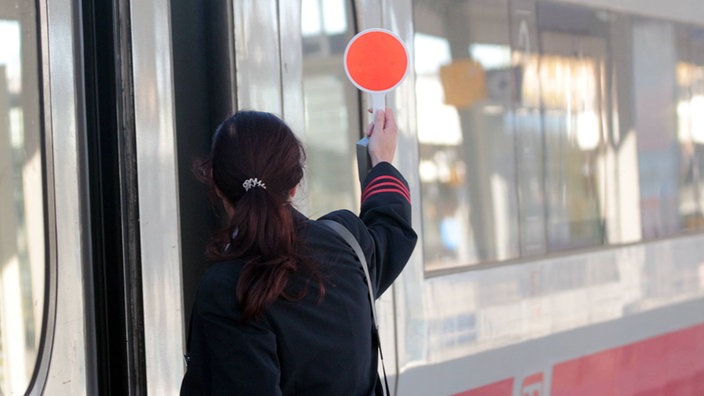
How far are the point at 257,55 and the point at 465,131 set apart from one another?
0.91m

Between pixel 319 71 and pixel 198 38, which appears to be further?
pixel 319 71

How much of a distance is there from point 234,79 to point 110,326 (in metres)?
0.64

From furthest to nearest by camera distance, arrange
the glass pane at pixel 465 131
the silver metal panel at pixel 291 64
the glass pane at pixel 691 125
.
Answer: the glass pane at pixel 691 125 → the glass pane at pixel 465 131 → the silver metal panel at pixel 291 64

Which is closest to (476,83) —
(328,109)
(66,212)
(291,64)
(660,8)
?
(328,109)

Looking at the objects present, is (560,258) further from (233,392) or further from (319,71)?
(233,392)

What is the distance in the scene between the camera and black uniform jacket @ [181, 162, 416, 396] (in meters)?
1.69

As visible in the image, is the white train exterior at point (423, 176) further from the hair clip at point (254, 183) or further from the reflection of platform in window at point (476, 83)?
the hair clip at point (254, 183)

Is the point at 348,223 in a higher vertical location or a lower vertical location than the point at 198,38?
lower

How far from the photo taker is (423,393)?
9.23 feet

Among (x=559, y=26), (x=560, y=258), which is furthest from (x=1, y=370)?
(x=559, y=26)

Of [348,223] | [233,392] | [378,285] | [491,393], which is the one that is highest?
[348,223]

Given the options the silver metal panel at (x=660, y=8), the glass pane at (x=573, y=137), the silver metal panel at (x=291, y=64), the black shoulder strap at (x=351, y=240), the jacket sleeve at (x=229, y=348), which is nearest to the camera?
the jacket sleeve at (x=229, y=348)


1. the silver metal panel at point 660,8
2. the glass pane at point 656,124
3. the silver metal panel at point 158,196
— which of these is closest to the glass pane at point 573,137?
the silver metal panel at point 660,8

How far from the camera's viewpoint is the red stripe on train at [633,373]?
3256 mm
